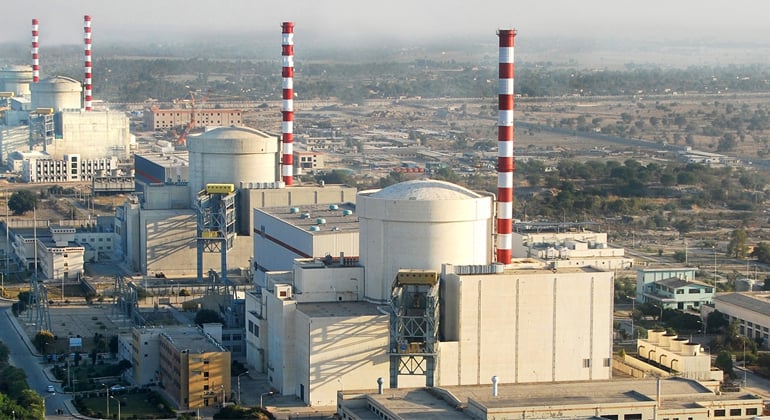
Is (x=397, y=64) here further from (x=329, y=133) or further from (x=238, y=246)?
(x=238, y=246)

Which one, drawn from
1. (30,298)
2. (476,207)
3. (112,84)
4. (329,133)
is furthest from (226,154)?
(112,84)

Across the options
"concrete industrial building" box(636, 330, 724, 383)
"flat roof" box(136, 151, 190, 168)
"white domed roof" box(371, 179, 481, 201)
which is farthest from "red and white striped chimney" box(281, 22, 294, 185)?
"concrete industrial building" box(636, 330, 724, 383)

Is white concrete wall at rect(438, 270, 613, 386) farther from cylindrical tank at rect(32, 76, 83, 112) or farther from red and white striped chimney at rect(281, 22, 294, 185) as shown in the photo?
cylindrical tank at rect(32, 76, 83, 112)

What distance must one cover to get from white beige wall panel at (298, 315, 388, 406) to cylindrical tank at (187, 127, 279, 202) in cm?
1121

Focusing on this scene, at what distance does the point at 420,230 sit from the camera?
22.5 metres

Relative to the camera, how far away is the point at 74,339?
25750 mm

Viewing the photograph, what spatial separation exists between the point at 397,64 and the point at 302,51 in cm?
510

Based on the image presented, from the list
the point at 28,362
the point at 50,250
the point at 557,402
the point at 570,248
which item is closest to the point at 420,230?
the point at 557,402

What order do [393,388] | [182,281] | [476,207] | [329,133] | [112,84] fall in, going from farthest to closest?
[112,84] → [329,133] → [182,281] → [476,207] → [393,388]

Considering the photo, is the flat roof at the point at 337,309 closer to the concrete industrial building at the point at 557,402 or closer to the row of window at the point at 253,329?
the row of window at the point at 253,329

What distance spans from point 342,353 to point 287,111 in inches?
470

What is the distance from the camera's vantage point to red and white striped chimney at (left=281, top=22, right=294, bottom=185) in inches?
1298

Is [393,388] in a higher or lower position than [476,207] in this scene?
lower

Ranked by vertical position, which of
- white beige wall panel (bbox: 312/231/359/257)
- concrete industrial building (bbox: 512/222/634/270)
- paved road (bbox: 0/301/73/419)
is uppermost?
white beige wall panel (bbox: 312/231/359/257)
